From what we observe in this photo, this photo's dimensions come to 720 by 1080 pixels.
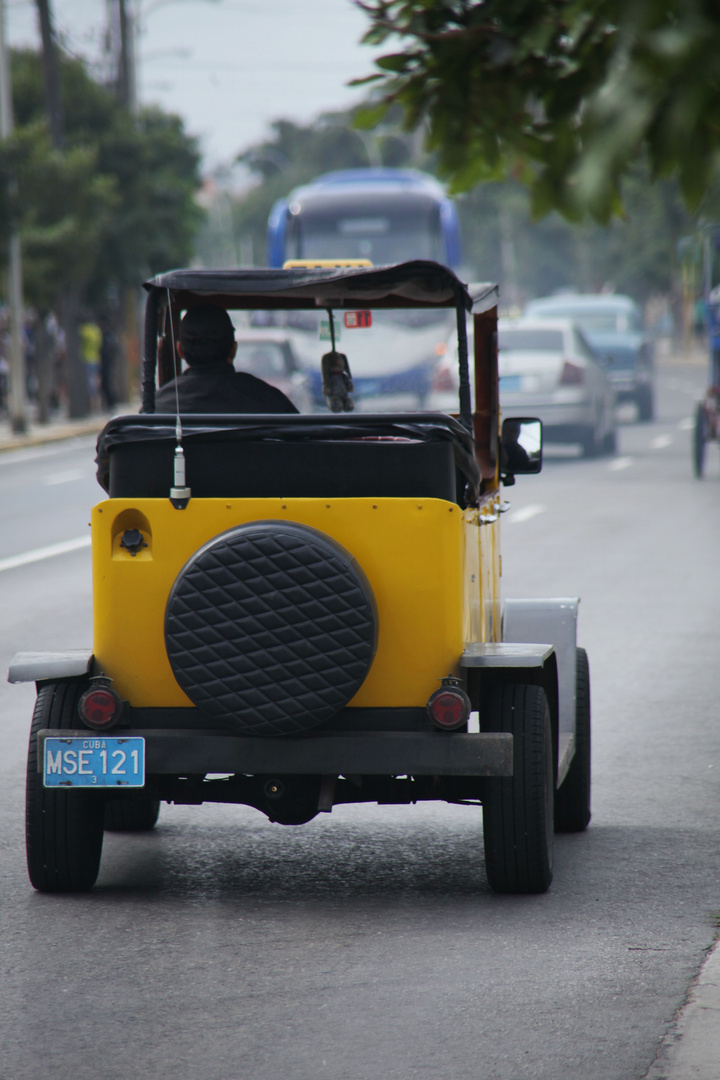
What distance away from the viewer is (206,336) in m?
5.96

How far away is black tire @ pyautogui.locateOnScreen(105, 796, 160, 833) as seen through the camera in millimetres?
6359

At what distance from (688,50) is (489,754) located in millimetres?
3056

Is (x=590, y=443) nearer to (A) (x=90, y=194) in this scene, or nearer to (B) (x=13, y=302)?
(B) (x=13, y=302)

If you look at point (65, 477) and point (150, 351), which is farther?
point (65, 477)

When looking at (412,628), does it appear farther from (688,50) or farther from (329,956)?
(688,50)

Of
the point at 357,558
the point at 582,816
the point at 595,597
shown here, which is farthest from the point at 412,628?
the point at 595,597

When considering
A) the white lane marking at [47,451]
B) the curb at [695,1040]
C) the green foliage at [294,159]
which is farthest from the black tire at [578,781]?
the green foliage at [294,159]

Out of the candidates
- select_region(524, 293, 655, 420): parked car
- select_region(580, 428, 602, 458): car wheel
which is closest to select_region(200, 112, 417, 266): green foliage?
select_region(524, 293, 655, 420): parked car

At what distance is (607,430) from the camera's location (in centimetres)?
2528

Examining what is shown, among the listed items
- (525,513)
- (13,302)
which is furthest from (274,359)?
(13,302)

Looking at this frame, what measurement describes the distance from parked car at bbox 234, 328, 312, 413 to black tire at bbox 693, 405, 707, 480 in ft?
14.6

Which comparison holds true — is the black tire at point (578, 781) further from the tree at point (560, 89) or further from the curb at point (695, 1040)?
the tree at point (560, 89)

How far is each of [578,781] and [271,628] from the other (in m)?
1.64

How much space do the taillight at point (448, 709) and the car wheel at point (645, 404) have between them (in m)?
27.6
